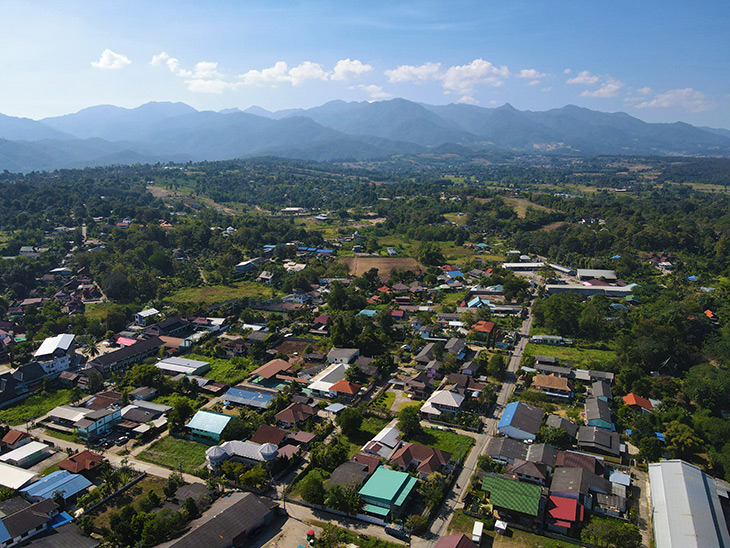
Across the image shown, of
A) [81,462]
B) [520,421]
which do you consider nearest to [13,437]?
[81,462]

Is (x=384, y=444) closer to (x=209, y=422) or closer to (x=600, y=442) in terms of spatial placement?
(x=209, y=422)

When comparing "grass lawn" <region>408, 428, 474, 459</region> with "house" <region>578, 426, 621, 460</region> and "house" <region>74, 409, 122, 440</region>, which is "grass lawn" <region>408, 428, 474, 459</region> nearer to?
"house" <region>578, 426, 621, 460</region>

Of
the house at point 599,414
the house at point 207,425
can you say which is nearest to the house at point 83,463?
the house at point 207,425

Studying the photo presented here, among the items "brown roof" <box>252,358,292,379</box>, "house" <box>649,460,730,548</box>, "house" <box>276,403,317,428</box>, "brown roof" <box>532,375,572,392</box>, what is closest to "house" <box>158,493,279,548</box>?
"house" <box>276,403,317,428</box>

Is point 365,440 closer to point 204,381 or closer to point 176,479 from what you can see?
point 176,479

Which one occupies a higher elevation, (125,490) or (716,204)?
(716,204)

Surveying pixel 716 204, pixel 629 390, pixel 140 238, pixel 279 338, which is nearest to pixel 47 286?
pixel 140 238
